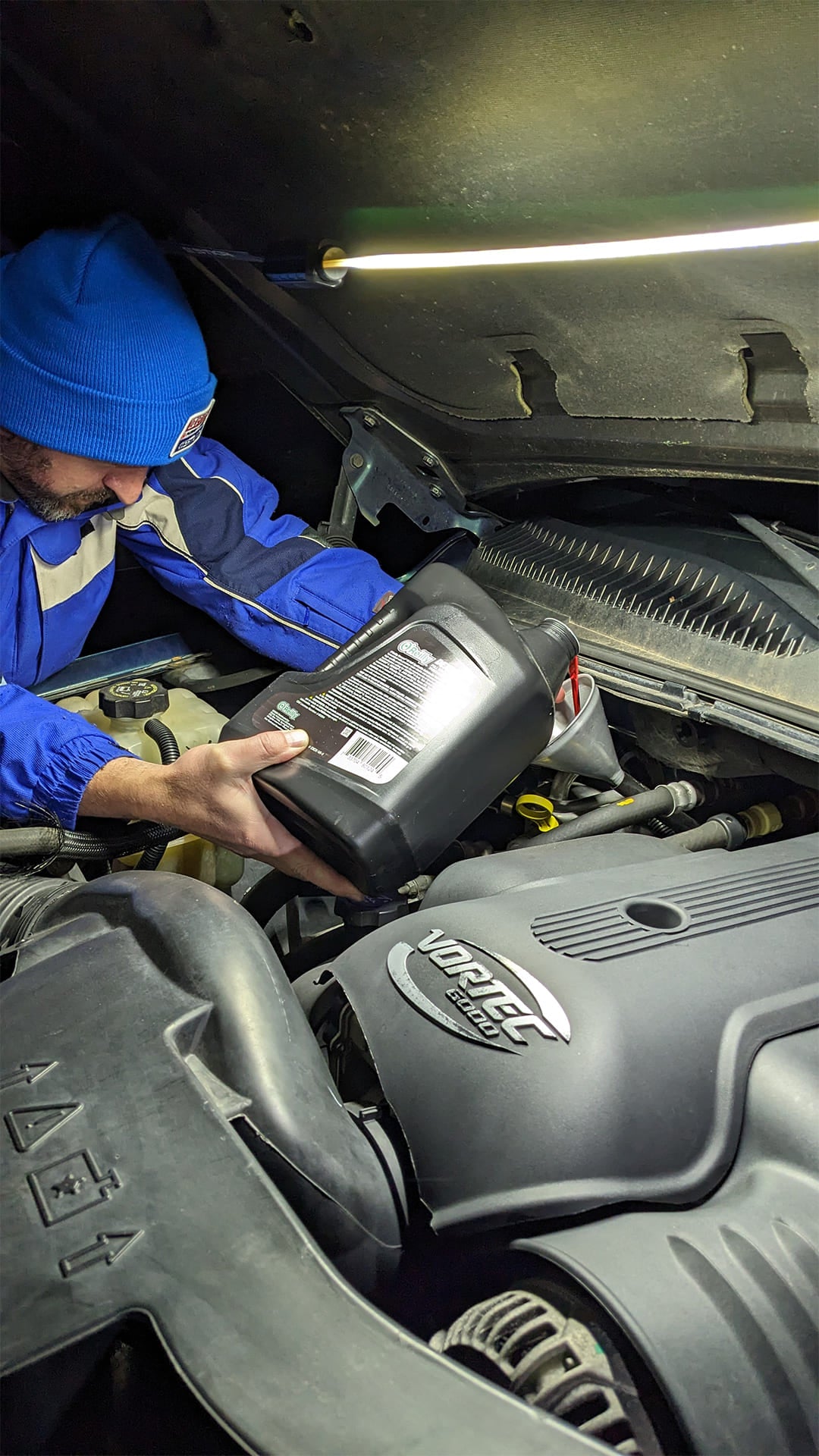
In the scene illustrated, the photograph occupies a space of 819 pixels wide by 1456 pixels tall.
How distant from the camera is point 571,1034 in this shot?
0.69 metres

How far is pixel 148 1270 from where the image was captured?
56 cm

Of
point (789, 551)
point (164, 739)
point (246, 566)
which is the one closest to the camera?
point (789, 551)

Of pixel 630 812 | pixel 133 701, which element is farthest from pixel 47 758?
pixel 630 812

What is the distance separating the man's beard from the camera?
4.50ft

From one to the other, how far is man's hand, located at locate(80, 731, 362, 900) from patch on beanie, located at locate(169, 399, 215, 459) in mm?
450

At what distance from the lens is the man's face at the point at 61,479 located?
1.34 m

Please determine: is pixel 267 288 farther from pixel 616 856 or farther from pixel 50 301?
pixel 616 856

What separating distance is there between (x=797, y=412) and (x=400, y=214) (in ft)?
1.58

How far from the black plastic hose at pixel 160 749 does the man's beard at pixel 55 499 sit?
0.33 metres

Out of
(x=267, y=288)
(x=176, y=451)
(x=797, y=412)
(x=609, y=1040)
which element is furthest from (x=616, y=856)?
(x=267, y=288)

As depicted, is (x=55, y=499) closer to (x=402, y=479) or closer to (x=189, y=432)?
(x=189, y=432)

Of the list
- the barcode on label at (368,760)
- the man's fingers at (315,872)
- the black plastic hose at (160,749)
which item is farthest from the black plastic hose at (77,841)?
the barcode on label at (368,760)

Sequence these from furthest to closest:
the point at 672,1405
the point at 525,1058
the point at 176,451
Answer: the point at 176,451
the point at 525,1058
the point at 672,1405

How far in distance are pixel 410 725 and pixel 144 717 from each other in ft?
1.96
